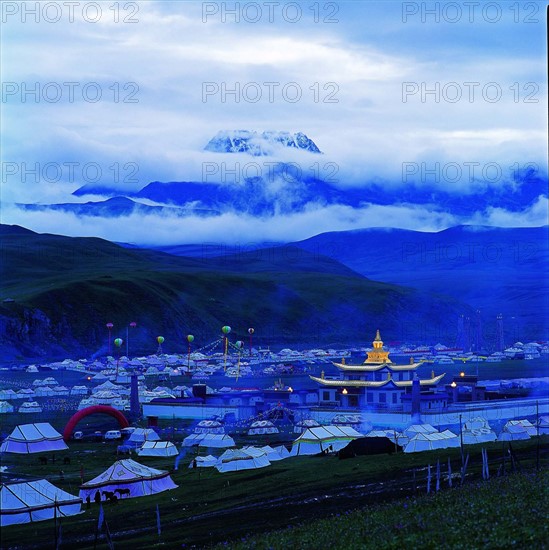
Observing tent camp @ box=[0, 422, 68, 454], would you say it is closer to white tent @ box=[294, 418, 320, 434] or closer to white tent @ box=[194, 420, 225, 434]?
white tent @ box=[194, 420, 225, 434]

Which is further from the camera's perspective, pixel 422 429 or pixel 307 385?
pixel 307 385

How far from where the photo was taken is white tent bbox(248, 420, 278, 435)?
3428 inches

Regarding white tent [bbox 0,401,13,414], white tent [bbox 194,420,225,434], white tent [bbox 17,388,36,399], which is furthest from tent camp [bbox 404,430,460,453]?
white tent [bbox 17,388,36,399]

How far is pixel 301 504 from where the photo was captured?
48969 mm

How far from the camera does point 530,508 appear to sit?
3472 centimetres

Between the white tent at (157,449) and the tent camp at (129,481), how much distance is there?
1711cm

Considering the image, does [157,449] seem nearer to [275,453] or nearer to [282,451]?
[282,451]

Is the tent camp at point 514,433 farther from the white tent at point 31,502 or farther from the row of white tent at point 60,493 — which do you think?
the white tent at point 31,502

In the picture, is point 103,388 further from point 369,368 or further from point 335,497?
point 335,497

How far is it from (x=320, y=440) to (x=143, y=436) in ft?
47.8

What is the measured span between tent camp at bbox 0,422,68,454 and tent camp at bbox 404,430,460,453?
968 inches

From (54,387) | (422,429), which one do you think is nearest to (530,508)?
(422,429)

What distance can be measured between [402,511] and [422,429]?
36577 millimetres

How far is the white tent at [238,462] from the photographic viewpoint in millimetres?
65250
